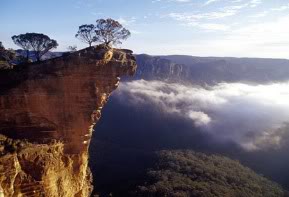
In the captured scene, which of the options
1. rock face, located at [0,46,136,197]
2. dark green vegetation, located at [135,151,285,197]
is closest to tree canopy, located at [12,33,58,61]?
rock face, located at [0,46,136,197]

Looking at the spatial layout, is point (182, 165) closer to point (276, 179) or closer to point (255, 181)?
point (255, 181)

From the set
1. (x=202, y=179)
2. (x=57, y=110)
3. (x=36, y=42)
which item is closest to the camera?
(x=57, y=110)

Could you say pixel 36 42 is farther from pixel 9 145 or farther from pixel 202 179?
pixel 202 179

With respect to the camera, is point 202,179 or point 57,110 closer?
point 57,110

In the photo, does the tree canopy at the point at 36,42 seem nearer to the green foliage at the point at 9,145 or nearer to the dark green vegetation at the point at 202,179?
the green foliage at the point at 9,145

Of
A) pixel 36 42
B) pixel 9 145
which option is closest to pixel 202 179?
pixel 36 42

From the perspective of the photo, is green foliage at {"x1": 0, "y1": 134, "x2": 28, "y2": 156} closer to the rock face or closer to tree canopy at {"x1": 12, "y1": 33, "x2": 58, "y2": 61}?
the rock face
